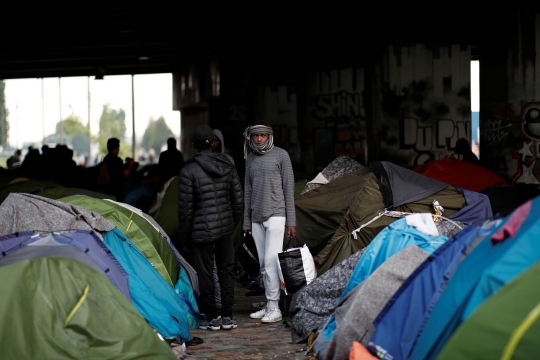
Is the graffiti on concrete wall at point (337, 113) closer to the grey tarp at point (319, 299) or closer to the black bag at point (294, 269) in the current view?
the black bag at point (294, 269)

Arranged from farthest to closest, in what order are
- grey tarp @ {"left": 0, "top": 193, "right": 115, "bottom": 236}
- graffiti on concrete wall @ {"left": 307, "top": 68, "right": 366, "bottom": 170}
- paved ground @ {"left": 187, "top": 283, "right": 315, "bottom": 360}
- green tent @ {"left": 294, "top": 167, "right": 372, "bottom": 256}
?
1. graffiti on concrete wall @ {"left": 307, "top": 68, "right": 366, "bottom": 170}
2. green tent @ {"left": 294, "top": 167, "right": 372, "bottom": 256}
3. grey tarp @ {"left": 0, "top": 193, "right": 115, "bottom": 236}
4. paved ground @ {"left": 187, "top": 283, "right": 315, "bottom": 360}

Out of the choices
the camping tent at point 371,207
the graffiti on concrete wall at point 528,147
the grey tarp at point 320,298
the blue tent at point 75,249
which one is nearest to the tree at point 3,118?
the graffiti on concrete wall at point 528,147

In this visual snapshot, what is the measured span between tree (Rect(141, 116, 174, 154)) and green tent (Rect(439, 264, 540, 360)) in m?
79.3

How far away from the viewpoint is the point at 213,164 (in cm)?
906

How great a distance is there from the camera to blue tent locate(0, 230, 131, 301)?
7.13 metres

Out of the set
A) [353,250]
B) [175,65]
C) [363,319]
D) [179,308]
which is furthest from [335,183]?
[175,65]

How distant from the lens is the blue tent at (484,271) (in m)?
5.09

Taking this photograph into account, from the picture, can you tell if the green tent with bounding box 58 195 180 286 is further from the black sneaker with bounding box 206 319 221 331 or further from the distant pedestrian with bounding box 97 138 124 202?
the distant pedestrian with bounding box 97 138 124 202

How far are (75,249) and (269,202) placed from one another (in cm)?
253

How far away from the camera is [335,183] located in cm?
1151

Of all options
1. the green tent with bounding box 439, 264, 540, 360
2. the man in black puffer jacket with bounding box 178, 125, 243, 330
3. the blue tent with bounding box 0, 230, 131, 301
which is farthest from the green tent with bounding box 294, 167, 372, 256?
the green tent with bounding box 439, 264, 540, 360

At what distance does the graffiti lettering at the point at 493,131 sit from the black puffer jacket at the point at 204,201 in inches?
346

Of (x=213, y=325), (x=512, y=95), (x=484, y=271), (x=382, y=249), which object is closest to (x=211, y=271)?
(x=213, y=325)

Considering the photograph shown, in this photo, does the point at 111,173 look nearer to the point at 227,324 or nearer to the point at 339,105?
the point at 227,324
